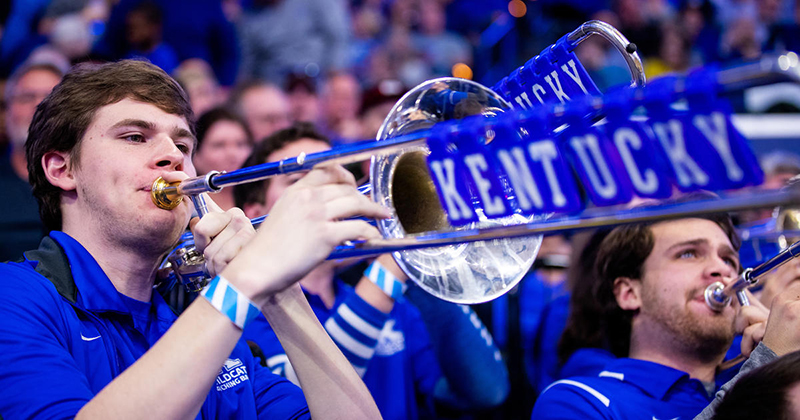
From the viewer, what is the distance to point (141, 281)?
1.89 m

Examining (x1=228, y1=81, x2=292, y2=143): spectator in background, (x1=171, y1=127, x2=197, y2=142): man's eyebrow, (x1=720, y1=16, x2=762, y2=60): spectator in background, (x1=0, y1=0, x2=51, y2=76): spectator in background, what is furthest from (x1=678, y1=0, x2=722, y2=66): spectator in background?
(x1=171, y1=127, x2=197, y2=142): man's eyebrow

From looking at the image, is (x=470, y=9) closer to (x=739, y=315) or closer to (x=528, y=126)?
(x=739, y=315)

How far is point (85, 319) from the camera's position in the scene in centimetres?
169

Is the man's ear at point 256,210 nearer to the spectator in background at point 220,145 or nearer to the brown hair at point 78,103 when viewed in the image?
the spectator in background at point 220,145

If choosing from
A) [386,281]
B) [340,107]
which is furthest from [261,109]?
[386,281]

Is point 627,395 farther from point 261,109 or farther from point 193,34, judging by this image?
point 193,34

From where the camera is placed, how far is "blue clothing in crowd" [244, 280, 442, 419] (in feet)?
8.06

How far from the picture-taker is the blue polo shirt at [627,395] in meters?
2.18

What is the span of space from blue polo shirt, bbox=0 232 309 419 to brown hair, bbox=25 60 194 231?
219 mm

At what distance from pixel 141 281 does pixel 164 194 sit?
0.29 metres

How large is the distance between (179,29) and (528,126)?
14.9 ft

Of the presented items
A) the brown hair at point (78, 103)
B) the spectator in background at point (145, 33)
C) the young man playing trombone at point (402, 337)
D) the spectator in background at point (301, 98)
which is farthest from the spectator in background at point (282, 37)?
the brown hair at point (78, 103)

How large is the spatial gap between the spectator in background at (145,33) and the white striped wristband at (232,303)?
3820 millimetres

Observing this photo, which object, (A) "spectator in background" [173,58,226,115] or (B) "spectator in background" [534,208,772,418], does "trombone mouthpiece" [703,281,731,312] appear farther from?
(A) "spectator in background" [173,58,226,115]
